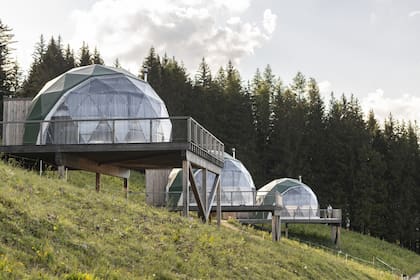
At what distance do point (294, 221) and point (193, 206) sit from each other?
11.9 metres

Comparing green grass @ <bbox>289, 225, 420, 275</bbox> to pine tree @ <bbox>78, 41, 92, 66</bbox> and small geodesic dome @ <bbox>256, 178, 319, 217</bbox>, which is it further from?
pine tree @ <bbox>78, 41, 92, 66</bbox>

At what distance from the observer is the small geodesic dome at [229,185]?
32.5 meters

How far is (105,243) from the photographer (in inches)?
423

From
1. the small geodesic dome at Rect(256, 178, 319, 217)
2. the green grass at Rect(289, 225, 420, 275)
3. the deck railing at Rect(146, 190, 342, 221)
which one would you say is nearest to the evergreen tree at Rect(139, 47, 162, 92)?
the small geodesic dome at Rect(256, 178, 319, 217)

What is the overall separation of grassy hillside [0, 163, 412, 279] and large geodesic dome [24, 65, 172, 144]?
4.24 metres

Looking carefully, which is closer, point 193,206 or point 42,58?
point 193,206

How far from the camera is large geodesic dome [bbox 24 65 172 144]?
63.3 ft

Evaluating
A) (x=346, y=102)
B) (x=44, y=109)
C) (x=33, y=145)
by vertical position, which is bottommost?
(x=33, y=145)

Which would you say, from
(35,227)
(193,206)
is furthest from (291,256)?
(193,206)

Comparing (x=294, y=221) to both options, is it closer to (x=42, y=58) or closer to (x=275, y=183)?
(x=275, y=183)

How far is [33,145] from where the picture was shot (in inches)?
744

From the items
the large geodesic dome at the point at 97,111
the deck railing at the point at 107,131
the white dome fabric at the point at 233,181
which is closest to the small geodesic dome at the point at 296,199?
the white dome fabric at the point at 233,181

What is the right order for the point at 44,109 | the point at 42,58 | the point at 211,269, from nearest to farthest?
the point at 211,269, the point at 44,109, the point at 42,58

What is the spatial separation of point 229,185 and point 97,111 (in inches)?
669
